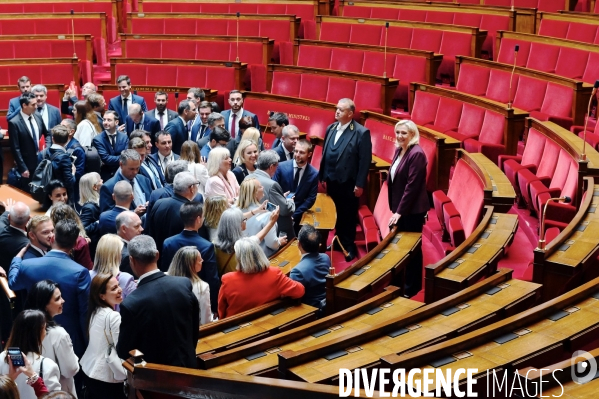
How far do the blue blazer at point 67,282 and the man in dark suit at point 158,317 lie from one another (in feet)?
0.73

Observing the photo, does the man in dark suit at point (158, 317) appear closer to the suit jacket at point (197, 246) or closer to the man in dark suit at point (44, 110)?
the suit jacket at point (197, 246)

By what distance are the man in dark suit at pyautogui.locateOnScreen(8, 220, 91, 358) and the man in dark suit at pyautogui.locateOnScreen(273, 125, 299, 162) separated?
41.9 inches

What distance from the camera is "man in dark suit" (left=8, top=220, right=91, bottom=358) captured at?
1.63 metres

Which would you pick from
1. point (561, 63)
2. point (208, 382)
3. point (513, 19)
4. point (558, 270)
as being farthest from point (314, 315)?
point (513, 19)

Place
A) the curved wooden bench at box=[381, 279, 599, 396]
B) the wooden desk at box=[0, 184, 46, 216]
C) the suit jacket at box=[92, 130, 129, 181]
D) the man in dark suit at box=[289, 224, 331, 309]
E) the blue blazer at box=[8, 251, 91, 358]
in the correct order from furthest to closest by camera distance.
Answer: the suit jacket at box=[92, 130, 129, 181] → the wooden desk at box=[0, 184, 46, 216] → the man in dark suit at box=[289, 224, 331, 309] → the blue blazer at box=[8, 251, 91, 358] → the curved wooden bench at box=[381, 279, 599, 396]

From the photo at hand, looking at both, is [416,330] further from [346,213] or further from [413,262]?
[346,213]

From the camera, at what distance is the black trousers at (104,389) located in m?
1.57

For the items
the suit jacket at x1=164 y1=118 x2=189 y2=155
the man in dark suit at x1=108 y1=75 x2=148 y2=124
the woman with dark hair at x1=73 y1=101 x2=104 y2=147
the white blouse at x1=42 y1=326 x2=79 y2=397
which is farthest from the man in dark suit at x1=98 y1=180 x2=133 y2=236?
the man in dark suit at x1=108 y1=75 x2=148 y2=124

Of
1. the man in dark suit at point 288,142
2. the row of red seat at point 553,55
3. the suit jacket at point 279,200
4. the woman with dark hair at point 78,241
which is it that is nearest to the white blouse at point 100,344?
the woman with dark hair at point 78,241

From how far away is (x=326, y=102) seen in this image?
11.1 ft

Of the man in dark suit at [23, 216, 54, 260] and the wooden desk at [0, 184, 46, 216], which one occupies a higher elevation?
the man in dark suit at [23, 216, 54, 260]

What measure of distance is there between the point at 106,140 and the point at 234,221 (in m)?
1.01

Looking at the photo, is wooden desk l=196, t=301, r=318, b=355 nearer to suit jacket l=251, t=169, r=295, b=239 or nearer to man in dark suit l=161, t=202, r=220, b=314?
man in dark suit l=161, t=202, r=220, b=314

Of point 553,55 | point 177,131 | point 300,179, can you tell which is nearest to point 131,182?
point 300,179
